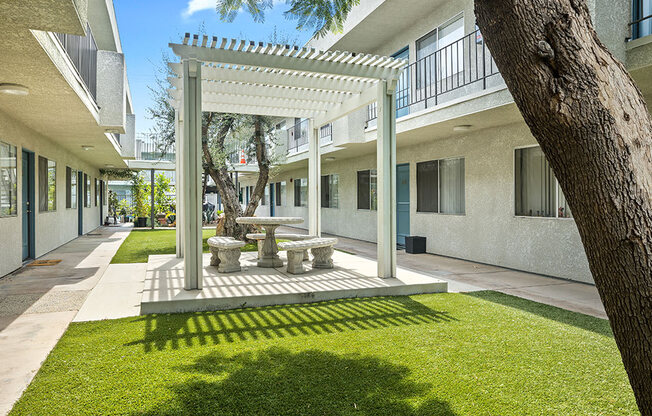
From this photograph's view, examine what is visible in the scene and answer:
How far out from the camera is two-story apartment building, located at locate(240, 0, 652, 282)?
7453 millimetres

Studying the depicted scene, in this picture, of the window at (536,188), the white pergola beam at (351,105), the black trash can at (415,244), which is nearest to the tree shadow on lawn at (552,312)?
the window at (536,188)

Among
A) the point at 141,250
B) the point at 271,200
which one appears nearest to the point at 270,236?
the point at 141,250

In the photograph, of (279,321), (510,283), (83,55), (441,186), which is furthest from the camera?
(441,186)

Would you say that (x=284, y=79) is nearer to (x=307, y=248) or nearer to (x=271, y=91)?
(x=271, y=91)

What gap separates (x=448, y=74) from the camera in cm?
1033

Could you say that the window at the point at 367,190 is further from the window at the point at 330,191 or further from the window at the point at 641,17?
the window at the point at 641,17

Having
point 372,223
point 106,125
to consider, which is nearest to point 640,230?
point 106,125

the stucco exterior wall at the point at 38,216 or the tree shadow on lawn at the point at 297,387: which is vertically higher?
the stucco exterior wall at the point at 38,216

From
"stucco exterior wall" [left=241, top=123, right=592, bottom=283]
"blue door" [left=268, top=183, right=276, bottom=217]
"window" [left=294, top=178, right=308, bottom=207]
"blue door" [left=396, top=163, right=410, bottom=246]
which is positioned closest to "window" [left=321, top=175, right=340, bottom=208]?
"window" [left=294, top=178, right=308, bottom=207]

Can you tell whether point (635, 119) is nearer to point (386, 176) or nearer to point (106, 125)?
point (386, 176)

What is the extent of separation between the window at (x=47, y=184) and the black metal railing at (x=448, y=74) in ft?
28.1

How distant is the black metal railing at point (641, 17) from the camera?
6.22 metres

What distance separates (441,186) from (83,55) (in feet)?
27.9

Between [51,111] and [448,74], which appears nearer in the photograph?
[51,111]
